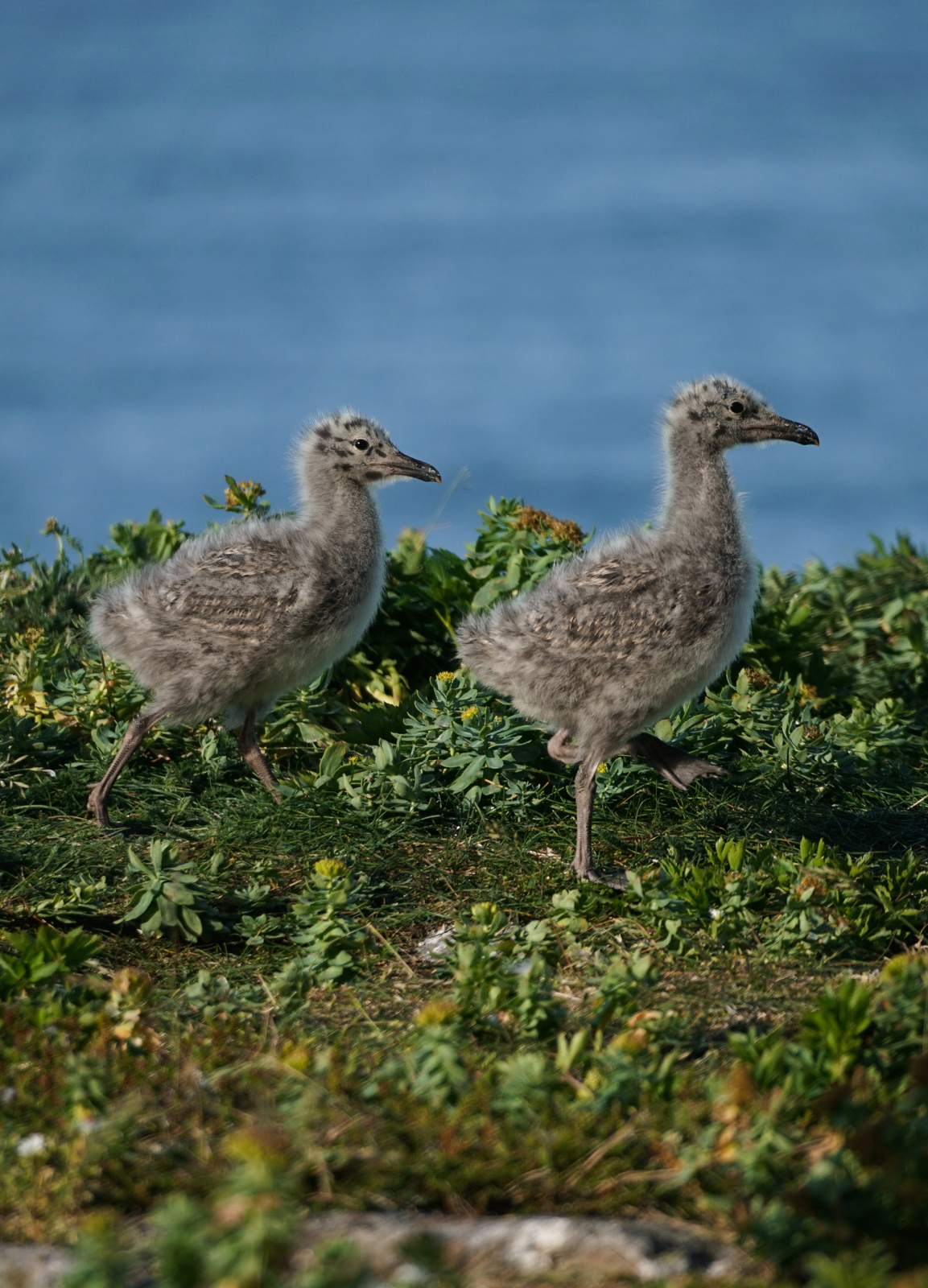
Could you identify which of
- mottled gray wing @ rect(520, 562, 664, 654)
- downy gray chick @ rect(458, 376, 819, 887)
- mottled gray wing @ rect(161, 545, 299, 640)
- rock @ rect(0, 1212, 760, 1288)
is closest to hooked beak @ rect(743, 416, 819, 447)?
downy gray chick @ rect(458, 376, 819, 887)

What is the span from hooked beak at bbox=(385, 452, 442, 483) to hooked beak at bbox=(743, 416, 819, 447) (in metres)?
1.66

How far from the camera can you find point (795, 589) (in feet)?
34.2

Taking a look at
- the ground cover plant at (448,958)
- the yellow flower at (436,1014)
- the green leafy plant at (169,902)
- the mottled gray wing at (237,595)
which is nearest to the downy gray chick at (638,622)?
the ground cover plant at (448,958)

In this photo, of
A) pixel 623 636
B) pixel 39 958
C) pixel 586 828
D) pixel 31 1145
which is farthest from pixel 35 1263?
pixel 623 636

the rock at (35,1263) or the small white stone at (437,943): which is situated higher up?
the small white stone at (437,943)

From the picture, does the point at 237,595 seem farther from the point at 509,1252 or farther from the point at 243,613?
the point at 509,1252

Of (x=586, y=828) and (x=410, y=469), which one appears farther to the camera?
(x=410, y=469)

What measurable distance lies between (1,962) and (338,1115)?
5.19 feet

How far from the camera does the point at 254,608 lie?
252 inches

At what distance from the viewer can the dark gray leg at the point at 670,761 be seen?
20.8 feet

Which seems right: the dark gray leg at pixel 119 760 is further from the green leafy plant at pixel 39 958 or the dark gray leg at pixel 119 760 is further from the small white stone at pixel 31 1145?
the small white stone at pixel 31 1145

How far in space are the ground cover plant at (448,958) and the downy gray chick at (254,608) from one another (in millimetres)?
488

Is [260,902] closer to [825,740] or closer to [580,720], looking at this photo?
[580,720]

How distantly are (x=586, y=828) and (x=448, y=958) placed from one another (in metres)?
1.29
